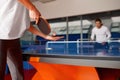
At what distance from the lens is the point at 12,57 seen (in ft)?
3.78

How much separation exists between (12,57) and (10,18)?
0.23 meters

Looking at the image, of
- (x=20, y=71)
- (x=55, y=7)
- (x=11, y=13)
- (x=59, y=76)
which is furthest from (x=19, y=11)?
(x=55, y=7)

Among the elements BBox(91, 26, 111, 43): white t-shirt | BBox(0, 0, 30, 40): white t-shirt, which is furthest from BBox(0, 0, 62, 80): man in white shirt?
BBox(91, 26, 111, 43): white t-shirt

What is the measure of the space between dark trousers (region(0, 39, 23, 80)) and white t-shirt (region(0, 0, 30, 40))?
0.04m

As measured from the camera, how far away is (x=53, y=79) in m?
1.70

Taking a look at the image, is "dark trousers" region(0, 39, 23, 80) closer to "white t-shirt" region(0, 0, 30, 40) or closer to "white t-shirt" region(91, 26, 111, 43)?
"white t-shirt" region(0, 0, 30, 40)

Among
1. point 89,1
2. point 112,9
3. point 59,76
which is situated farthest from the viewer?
point 89,1

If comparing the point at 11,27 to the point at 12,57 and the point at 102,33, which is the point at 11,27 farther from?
the point at 102,33

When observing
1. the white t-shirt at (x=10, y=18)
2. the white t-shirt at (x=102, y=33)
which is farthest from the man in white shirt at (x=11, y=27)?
the white t-shirt at (x=102, y=33)

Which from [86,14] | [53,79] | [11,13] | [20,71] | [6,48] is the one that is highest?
[86,14]

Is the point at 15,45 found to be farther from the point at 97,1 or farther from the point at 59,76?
the point at 97,1

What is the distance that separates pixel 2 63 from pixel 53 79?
0.72 metres

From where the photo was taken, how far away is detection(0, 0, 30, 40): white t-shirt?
103 centimetres

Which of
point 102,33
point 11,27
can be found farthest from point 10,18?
point 102,33
